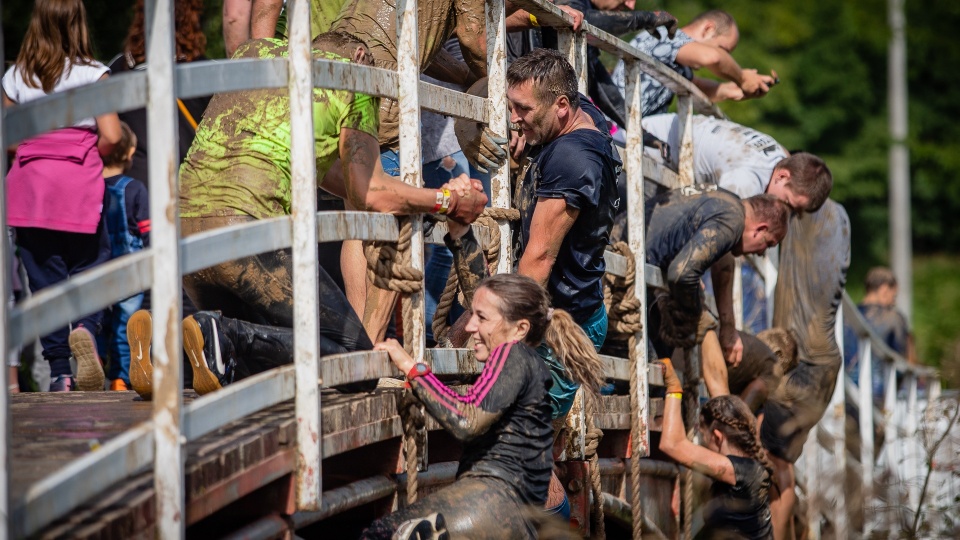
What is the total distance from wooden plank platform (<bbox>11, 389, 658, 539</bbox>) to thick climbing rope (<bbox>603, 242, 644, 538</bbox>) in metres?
1.24

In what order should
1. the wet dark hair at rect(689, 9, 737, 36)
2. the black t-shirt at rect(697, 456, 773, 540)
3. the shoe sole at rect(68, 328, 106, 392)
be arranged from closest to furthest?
the shoe sole at rect(68, 328, 106, 392)
the black t-shirt at rect(697, 456, 773, 540)
the wet dark hair at rect(689, 9, 737, 36)

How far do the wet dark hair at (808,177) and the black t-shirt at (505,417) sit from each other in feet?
10.6

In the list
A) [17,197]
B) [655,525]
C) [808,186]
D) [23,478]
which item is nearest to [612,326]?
[655,525]

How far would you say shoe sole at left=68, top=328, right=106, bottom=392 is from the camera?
5.41 m

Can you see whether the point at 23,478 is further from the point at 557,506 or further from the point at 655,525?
the point at 655,525

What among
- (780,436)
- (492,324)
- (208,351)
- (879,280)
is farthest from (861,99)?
(208,351)

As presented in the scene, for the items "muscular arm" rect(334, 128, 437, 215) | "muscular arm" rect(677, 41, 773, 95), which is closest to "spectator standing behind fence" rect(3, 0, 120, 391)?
"muscular arm" rect(334, 128, 437, 215)

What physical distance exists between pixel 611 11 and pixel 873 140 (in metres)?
22.3

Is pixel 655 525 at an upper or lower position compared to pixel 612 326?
lower

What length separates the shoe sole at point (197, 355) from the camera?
156 inches

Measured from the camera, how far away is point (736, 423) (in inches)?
246

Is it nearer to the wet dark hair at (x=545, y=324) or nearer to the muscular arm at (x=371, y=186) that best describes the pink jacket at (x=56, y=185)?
the muscular arm at (x=371, y=186)

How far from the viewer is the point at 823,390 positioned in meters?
8.09

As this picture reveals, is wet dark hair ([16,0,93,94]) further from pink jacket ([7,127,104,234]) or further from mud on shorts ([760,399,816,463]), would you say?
mud on shorts ([760,399,816,463])
